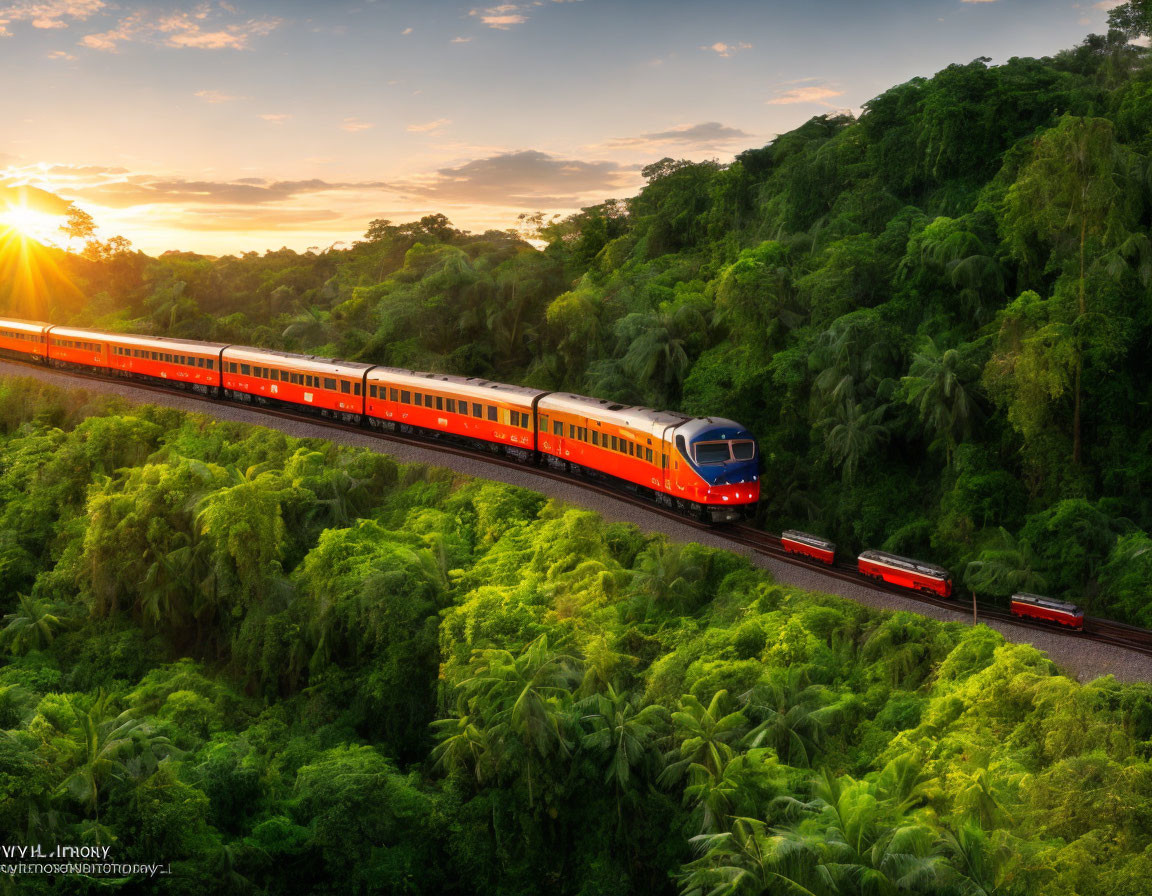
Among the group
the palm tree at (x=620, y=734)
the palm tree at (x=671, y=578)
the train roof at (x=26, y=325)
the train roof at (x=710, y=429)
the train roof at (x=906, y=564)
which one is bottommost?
the palm tree at (x=620, y=734)

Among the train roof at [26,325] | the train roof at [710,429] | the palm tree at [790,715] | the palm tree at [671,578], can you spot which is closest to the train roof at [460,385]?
the train roof at [710,429]

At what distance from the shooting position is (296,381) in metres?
40.4

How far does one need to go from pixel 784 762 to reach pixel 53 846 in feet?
41.4

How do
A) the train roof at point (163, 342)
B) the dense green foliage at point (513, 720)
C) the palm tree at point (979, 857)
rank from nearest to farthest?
the palm tree at point (979, 857) < the dense green foliage at point (513, 720) < the train roof at point (163, 342)

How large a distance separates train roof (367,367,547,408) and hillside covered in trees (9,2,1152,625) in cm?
455

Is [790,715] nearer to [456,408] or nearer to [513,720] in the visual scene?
[513,720]

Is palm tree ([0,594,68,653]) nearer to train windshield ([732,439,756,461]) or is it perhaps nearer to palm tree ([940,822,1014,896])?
train windshield ([732,439,756,461])

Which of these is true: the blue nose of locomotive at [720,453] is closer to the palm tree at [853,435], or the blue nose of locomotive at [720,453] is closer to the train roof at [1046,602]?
the palm tree at [853,435]

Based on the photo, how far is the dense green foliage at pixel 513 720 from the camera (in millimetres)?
15320

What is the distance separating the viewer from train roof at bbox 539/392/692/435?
2764cm

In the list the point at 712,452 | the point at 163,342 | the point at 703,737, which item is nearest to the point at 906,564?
the point at 712,452

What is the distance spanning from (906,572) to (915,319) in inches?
424

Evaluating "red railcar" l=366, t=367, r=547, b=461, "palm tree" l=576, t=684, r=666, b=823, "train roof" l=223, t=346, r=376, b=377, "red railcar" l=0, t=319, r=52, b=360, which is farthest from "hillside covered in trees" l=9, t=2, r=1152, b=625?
"red railcar" l=0, t=319, r=52, b=360

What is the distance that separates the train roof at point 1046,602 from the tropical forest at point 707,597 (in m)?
1.29
